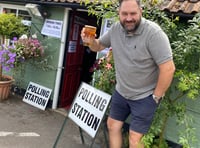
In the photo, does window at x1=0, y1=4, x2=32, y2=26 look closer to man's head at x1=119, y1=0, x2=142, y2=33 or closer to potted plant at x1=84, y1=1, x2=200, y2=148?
potted plant at x1=84, y1=1, x2=200, y2=148

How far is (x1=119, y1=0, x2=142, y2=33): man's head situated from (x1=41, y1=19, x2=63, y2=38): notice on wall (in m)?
3.68

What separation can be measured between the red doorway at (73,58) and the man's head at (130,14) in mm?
3593

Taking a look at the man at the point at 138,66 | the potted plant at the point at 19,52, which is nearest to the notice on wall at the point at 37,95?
the potted plant at the point at 19,52

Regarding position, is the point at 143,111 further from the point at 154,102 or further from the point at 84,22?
the point at 84,22

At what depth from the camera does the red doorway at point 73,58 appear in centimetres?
671

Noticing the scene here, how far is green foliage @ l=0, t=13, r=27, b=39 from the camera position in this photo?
662 cm

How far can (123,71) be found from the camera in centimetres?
328

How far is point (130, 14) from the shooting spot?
3.07 meters

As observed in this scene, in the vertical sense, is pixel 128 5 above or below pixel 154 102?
above

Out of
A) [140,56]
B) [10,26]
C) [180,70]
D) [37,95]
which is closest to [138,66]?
[140,56]

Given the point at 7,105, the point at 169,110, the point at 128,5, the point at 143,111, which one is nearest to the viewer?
the point at 128,5

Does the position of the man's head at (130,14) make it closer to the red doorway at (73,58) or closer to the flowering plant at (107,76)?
the flowering plant at (107,76)

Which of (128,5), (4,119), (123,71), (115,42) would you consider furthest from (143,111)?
(4,119)

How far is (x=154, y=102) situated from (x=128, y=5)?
1080mm
